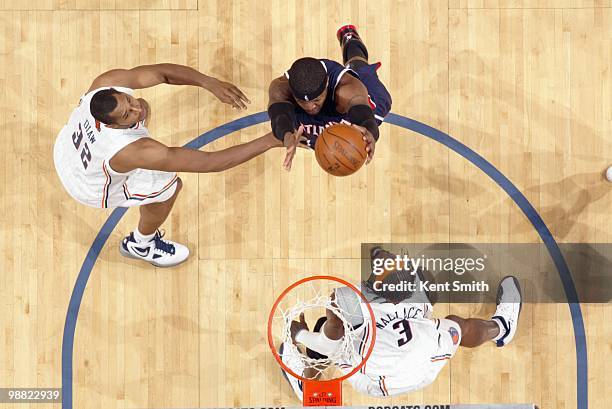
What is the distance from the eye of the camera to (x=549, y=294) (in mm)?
5543

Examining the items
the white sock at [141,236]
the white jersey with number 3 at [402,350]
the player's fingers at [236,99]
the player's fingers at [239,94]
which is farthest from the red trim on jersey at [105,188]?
the white jersey with number 3 at [402,350]

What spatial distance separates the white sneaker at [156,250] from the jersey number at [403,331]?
73.6 inches

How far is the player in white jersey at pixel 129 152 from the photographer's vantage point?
14.2 feet

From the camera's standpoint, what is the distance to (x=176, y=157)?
4344 mm

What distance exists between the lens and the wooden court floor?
5500 mm

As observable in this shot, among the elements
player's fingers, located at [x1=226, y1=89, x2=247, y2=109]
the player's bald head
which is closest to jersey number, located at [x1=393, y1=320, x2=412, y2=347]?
player's fingers, located at [x1=226, y1=89, x2=247, y2=109]

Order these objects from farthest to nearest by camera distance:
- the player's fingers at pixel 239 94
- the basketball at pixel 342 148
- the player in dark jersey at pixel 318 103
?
the player's fingers at pixel 239 94
the basketball at pixel 342 148
the player in dark jersey at pixel 318 103

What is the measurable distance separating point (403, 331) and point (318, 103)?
6.31ft

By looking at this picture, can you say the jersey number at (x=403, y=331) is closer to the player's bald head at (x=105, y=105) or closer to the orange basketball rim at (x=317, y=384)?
the orange basketball rim at (x=317, y=384)

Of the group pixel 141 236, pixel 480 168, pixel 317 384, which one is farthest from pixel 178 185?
pixel 480 168

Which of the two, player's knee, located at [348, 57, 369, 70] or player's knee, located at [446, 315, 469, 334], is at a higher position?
player's knee, located at [348, 57, 369, 70]

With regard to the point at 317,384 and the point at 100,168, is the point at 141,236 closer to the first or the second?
the point at 100,168

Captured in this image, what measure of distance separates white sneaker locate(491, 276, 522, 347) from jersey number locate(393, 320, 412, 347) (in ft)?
3.01

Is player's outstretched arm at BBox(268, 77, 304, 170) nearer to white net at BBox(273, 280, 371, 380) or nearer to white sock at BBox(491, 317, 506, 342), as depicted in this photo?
white net at BBox(273, 280, 371, 380)
